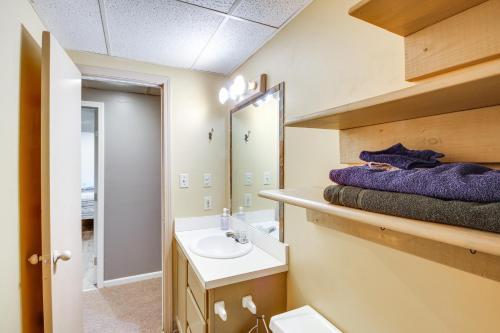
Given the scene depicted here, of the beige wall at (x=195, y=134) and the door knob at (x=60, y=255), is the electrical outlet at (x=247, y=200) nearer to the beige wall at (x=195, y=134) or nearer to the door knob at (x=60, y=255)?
the beige wall at (x=195, y=134)

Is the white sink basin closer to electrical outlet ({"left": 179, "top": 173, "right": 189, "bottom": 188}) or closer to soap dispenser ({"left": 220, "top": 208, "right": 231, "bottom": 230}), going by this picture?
soap dispenser ({"left": 220, "top": 208, "right": 231, "bottom": 230})

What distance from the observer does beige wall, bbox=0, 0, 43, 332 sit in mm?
945

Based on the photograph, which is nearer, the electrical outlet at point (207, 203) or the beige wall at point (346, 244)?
the beige wall at point (346, 244)

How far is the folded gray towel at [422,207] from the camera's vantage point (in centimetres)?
42

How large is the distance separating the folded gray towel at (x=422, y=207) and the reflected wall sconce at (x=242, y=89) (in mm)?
1053

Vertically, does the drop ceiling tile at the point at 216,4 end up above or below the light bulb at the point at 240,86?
above

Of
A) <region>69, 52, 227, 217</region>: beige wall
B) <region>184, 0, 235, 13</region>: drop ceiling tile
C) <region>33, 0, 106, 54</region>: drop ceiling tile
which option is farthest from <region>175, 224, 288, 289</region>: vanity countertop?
<region>33, 0, 106, 54</region>: drop ceiling tile

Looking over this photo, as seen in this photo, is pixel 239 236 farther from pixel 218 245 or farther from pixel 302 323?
pixel 302 323

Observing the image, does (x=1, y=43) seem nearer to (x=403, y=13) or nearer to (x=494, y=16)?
(x=403, y=13)

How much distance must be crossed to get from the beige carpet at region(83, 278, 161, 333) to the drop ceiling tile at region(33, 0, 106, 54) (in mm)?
2175

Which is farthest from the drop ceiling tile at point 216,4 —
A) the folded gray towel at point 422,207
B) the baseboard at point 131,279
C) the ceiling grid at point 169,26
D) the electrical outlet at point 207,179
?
the baseboard at point 131,279

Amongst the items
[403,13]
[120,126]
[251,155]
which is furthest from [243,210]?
[120,126]

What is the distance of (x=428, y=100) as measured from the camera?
1.88 feet

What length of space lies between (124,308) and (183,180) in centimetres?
139
